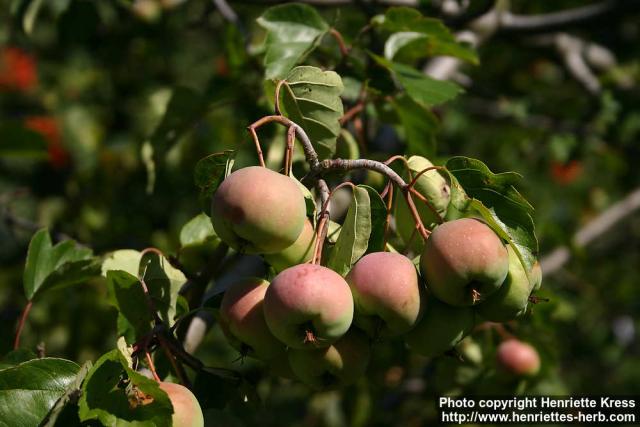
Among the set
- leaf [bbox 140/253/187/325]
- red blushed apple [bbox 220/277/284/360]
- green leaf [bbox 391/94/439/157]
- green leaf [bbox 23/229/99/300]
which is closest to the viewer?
red blushed apple [bbox 220/277/284/360]

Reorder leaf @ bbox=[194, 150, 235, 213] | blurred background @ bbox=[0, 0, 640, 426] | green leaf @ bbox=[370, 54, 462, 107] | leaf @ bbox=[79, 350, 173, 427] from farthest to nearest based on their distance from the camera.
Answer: blurred background @ bbox=[0, 0, 640, 426] < green leaf @ bbox=[370, 54, 462, 107] < leaf @ bbox=[194, 150, 235, 213] < leaf @ bbox=[79, 350, 173, 427]

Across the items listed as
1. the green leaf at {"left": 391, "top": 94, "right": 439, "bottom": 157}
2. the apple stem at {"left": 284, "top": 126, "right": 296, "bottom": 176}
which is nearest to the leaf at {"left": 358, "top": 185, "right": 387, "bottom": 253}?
the apple stem at {"left": 284, "top": 126, "right": 296, "bottom": 176}

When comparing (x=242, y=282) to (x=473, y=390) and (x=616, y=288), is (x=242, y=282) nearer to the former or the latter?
(x=473, y=390)

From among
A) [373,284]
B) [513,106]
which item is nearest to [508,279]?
[373,284]

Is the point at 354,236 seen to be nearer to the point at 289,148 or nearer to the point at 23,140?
the point at 289,148

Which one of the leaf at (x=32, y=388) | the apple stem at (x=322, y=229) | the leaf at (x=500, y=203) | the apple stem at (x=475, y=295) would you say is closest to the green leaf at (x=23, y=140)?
the leaf at (x=32, y=388)

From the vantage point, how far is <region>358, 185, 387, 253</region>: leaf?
1.15 meters

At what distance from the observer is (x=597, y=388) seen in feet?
14.0

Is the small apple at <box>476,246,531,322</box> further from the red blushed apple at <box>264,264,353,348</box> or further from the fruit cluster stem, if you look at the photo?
the red blushed apple at <box>264,264,353,348</box>

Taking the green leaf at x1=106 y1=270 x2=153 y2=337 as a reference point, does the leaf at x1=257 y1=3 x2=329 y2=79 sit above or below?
above

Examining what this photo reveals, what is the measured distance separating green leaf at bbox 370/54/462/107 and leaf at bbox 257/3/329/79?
156mm

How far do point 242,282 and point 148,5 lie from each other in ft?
6.57

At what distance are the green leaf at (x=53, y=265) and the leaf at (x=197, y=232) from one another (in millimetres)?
192

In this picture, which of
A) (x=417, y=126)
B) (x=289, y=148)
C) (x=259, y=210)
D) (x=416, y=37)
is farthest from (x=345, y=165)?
(x=416, y=37)
